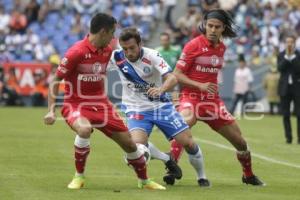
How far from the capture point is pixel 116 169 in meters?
14.3

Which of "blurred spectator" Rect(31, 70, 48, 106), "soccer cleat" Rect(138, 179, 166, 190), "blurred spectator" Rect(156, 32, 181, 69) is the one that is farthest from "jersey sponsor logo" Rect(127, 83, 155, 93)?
"blurred spectator" Rect(31, 70, 48, 106)

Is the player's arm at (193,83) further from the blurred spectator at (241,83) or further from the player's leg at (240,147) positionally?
the blurred spectator at (241,83)

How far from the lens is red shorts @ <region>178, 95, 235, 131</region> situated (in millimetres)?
12188

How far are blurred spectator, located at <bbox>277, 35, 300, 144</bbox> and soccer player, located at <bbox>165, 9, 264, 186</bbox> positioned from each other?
8.44 metres

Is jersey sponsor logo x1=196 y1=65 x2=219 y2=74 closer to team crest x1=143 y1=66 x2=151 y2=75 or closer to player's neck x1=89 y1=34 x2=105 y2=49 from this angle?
team crest x1=143 y1=66 x2=151 y2=75

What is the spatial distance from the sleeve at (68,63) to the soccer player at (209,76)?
1560 mm

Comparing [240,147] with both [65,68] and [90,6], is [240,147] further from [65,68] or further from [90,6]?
[90,6]

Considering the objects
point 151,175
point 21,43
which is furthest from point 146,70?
point 21,43

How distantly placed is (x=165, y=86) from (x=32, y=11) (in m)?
27.1

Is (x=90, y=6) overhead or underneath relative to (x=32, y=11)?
overhead

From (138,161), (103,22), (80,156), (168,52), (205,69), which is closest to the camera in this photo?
(103,22)

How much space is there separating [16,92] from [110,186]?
23.0 meters

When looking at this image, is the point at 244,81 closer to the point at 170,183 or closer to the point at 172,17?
the point at 172,17

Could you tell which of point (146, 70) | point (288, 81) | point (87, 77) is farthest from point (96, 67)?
point (288, 81)
